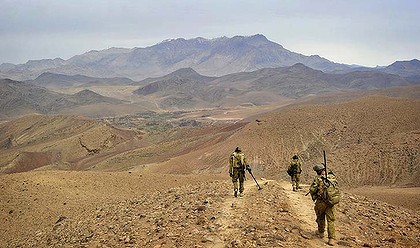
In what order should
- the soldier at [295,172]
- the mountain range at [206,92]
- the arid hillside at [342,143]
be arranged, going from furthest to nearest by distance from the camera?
1. the mountain range at [206,92]
2. the arid hillside at [342,143]
3. the soldier at [295,172]

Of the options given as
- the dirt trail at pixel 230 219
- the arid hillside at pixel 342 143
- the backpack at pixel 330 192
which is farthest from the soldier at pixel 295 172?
the arid hillside at pixel 342 143

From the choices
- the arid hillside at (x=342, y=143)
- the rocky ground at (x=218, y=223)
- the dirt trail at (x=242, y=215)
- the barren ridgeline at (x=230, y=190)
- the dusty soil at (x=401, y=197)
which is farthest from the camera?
the arid hillside at (x=342, y=143)

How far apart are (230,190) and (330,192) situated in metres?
5.26

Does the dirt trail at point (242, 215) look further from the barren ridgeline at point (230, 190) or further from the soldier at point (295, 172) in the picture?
the soldier at point (295, 172)

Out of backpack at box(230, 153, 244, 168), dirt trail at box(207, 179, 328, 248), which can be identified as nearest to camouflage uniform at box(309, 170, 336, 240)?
dirt trail at box(207, 179, 328, 248)

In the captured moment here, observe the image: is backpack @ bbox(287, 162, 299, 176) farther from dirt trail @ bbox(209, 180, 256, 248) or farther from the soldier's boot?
the soldier's boot

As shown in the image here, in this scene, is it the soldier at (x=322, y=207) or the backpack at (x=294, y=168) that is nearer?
the soldier at (x=322, y=207)

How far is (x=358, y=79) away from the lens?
165m

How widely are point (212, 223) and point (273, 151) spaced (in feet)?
75.7

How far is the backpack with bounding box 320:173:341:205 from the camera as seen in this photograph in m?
8.32

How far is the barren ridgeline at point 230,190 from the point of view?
9078 mm

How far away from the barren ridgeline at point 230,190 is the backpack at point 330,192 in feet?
2.81

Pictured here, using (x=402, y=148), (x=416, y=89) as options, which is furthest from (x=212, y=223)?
(x=416, y=89)

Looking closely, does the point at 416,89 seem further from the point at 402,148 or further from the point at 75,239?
the point at 75,239
